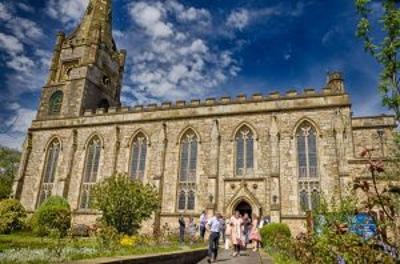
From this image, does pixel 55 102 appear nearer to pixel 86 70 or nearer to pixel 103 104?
pixel 103 104

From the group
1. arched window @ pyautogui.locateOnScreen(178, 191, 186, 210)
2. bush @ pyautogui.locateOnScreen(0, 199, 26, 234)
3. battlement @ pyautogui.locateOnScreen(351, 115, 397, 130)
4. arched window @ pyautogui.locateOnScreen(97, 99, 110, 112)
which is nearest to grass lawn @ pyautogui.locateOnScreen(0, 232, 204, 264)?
bush @ pyautogui.locateOnScreen(0, 199, 26, 234)

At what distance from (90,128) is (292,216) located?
64.3 ft

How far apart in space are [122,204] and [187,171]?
7750 millimetres

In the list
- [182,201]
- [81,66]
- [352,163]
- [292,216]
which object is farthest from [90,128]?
[352,163]

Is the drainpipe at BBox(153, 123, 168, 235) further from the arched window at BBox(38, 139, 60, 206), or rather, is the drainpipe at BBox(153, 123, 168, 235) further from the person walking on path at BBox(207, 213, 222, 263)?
the person walking on path at BBox(207, 213, 222, 263)

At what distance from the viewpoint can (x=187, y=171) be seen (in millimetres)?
24953

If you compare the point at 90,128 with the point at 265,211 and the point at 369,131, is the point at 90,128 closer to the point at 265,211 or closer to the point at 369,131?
the point at 265,211

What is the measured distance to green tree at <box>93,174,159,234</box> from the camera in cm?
1814

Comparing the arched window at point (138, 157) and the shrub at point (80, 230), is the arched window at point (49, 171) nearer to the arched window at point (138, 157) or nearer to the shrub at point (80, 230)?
the shrub at point (80, 230)

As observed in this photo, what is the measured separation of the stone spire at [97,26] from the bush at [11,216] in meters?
19.4

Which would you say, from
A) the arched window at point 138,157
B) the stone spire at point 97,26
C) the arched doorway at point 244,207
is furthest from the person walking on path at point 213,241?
the stone spire at point 97,26

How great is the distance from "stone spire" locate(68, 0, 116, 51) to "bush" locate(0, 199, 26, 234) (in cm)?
1942

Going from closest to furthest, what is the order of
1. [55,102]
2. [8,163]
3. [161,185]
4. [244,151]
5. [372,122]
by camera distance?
[244,151]
[161,185]
[372,122]
[55,102]
[8,163]

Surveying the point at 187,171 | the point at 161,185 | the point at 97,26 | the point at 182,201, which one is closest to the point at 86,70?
the point at 97,26
